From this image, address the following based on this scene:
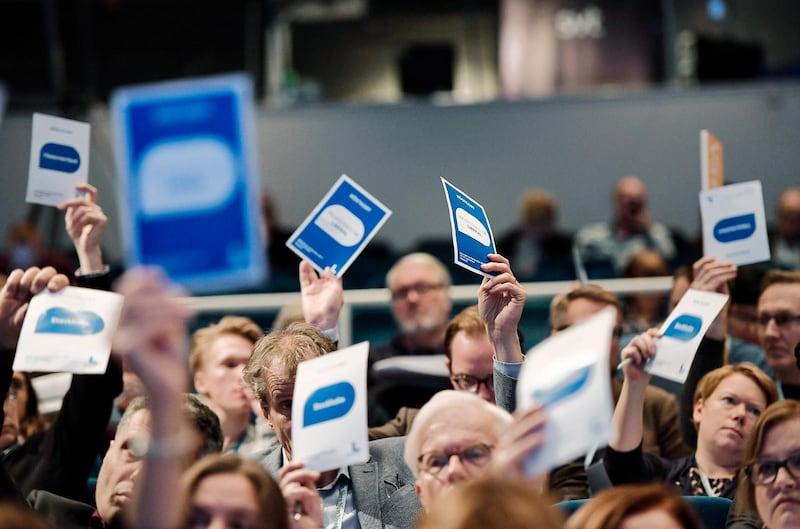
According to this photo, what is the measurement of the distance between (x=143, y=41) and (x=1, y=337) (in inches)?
216

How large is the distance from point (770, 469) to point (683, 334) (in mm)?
432

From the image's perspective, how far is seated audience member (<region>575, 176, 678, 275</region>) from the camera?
22.9ft

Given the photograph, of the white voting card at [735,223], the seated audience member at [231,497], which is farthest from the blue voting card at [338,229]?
the seated audience member at [231,497]

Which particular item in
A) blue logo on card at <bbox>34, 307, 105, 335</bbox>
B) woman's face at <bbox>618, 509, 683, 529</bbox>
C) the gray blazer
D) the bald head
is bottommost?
the gray blazer

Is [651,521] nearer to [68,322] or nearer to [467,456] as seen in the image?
[467,456]

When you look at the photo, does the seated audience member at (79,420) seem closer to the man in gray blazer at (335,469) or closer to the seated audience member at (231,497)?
the man in gray blazer at (335,469)

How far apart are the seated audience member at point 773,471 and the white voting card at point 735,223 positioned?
996mm

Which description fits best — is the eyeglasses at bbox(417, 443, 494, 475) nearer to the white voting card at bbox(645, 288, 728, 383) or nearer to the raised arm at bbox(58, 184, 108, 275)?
the white voting card at bbox(645, 288, 728, 383)

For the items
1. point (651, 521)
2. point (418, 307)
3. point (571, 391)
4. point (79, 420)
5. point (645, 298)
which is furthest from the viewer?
point (645, 298)

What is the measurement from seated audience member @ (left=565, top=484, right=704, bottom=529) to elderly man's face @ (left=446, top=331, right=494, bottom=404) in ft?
4.12

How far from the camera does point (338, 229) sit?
3783mm

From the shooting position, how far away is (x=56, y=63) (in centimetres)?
836

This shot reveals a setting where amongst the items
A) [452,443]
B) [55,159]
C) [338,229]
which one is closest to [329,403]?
[452,443]

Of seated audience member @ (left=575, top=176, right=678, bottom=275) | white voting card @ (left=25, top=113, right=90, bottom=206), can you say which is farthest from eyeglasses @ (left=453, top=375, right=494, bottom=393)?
seated audience member @ (left=575, top=176, right=678, bottom=275)
